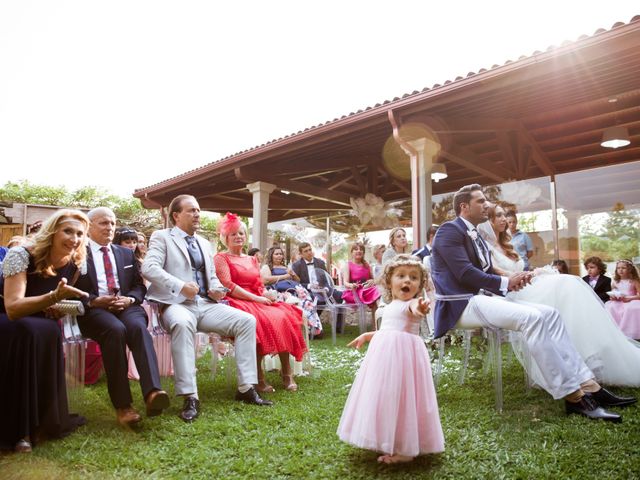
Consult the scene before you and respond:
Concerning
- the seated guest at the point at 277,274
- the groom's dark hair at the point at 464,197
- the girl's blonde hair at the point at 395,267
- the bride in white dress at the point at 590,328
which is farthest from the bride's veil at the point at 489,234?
the seated guest at the point at 277,274

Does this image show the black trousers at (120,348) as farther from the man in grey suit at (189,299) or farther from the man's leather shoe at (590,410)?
the man's leather shoe at (590,410)

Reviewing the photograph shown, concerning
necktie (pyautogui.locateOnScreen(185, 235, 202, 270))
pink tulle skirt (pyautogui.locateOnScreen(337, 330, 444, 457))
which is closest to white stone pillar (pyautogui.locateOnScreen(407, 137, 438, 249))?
necktie (pyautogui.locateOnScreen(185, 235, 202, 270))

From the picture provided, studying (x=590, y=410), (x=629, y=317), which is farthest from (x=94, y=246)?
(x=629, y=317)

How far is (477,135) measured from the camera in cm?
843

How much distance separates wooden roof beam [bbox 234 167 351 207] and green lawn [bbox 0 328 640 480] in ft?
20.3

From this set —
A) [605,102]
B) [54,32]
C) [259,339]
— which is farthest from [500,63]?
[54,32]

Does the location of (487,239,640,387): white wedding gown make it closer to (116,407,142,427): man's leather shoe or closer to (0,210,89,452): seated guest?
(116,407,142,427): man's leather shoe

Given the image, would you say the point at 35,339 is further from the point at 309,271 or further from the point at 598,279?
the point at 598,279

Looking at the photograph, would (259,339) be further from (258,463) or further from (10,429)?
(10,429)

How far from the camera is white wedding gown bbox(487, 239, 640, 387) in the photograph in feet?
11.1

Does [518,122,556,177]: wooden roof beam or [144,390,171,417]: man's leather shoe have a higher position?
[518,122,556,177]: wooden roof beam

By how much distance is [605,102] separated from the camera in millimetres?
6902

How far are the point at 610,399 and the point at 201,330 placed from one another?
2.96 m

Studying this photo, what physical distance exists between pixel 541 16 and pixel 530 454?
23.6 feet
